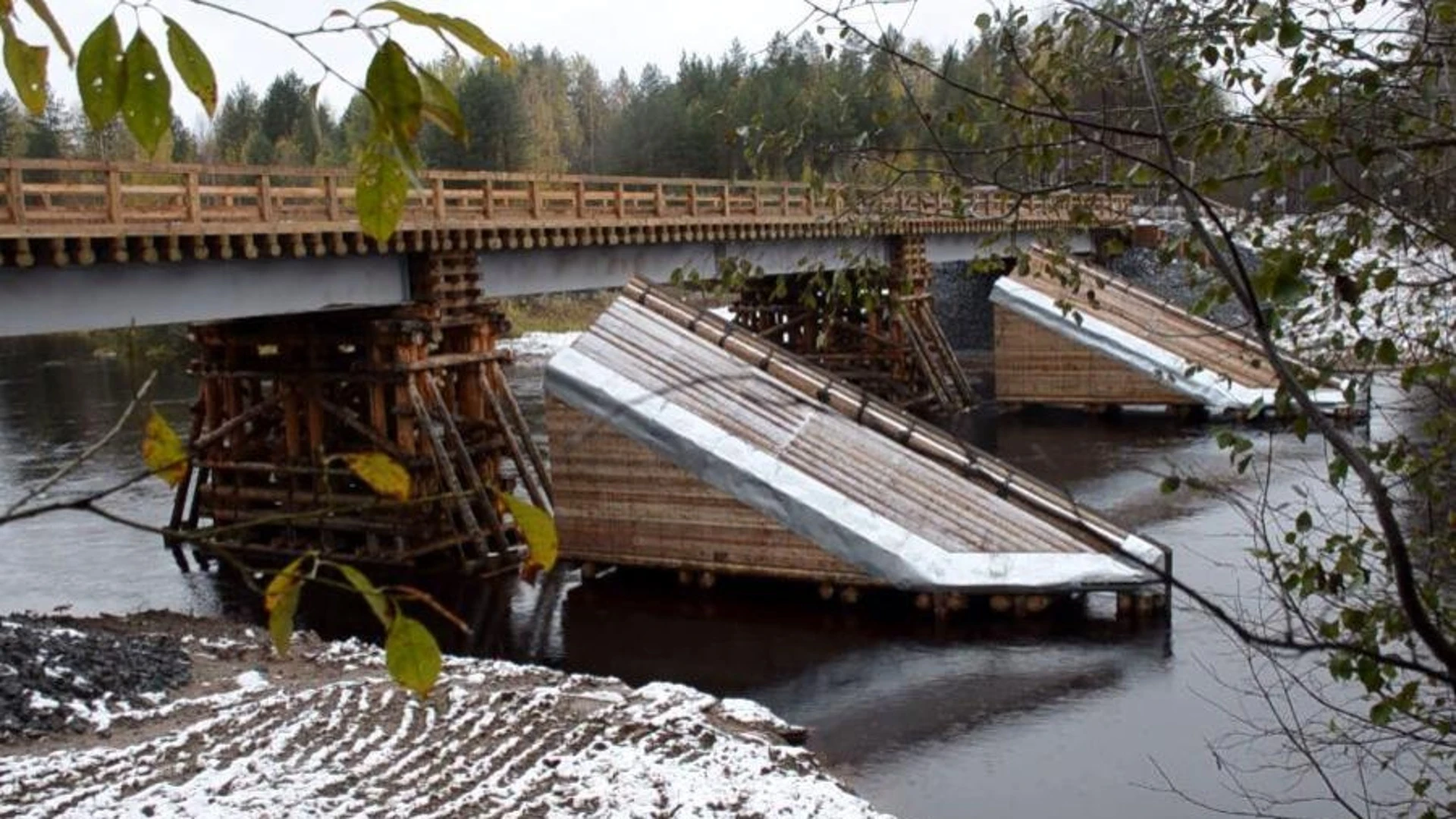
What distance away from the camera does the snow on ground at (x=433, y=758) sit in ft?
36.5

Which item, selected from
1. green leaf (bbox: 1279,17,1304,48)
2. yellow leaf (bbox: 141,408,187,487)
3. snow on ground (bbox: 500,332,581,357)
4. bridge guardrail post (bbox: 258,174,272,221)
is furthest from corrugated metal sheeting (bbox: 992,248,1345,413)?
yellow leaf (bbox: 141,408,187,487)

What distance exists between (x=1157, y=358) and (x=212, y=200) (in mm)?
25941

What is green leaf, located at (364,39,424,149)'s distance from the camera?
1793mm

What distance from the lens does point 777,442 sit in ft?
63.4

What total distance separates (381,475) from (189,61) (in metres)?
0.60

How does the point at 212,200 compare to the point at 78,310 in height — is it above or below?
above

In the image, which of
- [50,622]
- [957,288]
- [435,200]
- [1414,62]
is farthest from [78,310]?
[957,288]

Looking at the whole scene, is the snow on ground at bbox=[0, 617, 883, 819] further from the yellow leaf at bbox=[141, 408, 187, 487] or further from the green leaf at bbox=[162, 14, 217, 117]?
the green leaf at bbox=[162, 14, 217, 117]

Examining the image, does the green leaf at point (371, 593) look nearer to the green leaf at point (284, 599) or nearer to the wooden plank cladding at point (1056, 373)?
the green leaf at point (284, 599)

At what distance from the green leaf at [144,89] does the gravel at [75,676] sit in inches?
494

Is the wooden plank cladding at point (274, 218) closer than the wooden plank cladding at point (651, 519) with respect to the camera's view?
Yes

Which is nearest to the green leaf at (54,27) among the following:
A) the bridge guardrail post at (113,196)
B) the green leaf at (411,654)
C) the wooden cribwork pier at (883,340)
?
the green leaf at (411,654)

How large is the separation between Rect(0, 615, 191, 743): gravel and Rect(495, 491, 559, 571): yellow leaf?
12509 mm

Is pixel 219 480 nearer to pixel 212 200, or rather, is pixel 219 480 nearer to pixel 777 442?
pixel 212 200
